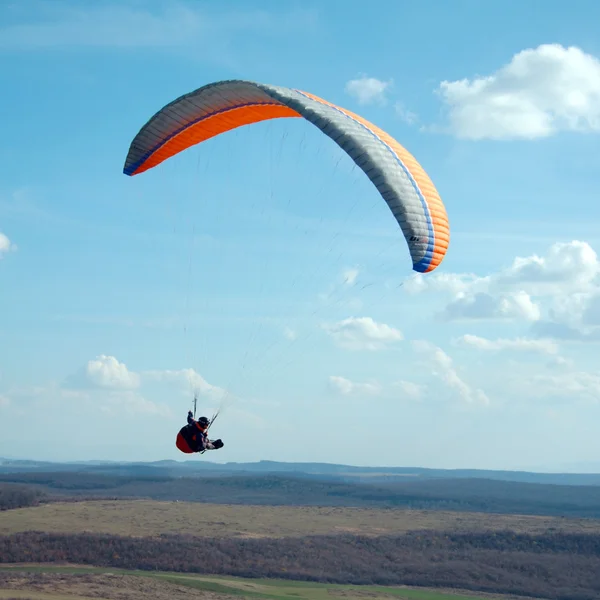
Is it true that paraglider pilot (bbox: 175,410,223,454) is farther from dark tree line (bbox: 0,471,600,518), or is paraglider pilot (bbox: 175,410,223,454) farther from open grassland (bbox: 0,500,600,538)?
dark tree line (bbox: 0,471,600,518)

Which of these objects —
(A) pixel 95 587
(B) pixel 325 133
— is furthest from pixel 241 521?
(B) pixel 325 133

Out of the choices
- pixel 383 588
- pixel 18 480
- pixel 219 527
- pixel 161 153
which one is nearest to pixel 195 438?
pixel 161 153

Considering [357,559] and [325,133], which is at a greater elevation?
[325,133]

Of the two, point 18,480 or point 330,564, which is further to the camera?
point 18,480

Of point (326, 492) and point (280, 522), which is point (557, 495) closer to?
point (326, 492)

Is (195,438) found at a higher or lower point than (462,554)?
higher

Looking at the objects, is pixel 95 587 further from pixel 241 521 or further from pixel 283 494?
pixel 283 494
